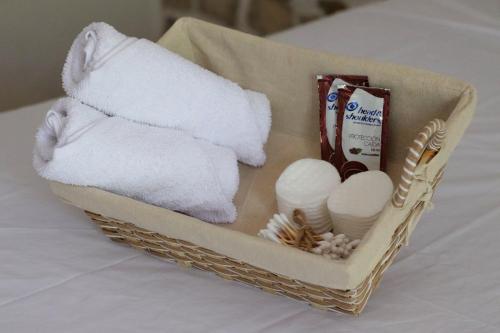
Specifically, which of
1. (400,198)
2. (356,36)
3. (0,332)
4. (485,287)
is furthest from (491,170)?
(0,332)

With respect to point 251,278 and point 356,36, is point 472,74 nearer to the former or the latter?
point 356,36

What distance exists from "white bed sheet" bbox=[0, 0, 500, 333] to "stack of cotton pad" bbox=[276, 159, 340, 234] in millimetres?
123

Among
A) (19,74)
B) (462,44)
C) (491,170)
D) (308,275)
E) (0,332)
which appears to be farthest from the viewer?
(19,74)

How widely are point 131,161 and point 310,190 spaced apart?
25 centimetres

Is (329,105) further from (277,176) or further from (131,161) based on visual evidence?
(131,161)

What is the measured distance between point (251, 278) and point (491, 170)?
0.44 meters

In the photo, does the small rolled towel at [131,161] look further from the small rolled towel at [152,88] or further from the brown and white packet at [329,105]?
the brown and white packet at [329,105]

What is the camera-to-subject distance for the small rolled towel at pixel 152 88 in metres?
0.98

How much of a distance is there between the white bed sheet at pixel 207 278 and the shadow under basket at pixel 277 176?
0.09 feet

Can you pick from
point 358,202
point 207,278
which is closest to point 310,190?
point 358,202

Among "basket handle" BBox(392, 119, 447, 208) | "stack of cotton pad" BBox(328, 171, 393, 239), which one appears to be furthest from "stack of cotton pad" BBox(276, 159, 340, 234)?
"basket handle" BBox(392, 119, 447, 208)

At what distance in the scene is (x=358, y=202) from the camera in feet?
3.05

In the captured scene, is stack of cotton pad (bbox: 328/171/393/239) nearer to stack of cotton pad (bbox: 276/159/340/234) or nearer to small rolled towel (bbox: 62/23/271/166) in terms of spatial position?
stack of cotton pad (bbox: 276/159/340/234)

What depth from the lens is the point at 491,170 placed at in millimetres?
1083
